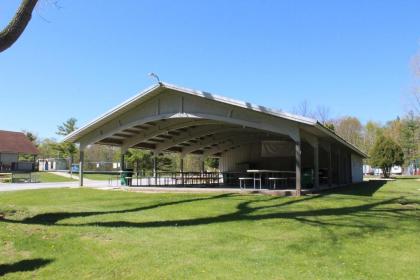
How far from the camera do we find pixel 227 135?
2755cm

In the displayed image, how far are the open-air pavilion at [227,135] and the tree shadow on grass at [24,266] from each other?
10395 mm

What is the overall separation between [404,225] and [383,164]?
37476 millimetres

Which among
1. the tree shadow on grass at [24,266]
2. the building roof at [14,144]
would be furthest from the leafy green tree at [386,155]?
the tree shadow on grass at [24,266]

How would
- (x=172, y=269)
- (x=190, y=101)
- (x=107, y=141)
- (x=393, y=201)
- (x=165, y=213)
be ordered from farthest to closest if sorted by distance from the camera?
(x=107, y=141)
(x=190, y=101)
(x=393, y=201)
(x=165, y=213)
(x=172, y=269)

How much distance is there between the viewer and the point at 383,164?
44.8 metres

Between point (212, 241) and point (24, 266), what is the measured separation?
3124mm

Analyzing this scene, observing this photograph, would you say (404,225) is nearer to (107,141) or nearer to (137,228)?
(137,228)

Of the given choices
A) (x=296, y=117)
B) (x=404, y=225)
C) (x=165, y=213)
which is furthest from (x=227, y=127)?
(x=404, y=225)

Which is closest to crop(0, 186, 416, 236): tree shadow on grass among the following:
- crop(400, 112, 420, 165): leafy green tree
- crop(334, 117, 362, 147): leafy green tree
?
crop(334, 117, 362, 147): leafy green tree

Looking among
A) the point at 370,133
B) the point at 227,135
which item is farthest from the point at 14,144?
the point at 370,133

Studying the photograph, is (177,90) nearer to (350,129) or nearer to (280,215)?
(280,215)

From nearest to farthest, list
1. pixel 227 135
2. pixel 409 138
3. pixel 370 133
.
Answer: pixel 227 135 → pixel 409 138 → pixel 370 133

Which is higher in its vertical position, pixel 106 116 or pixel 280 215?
pixel 106 116

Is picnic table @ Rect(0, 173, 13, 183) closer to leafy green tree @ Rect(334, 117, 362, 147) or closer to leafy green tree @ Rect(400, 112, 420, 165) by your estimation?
leafy green tree @ Rect(334, 117, 362, 147)
